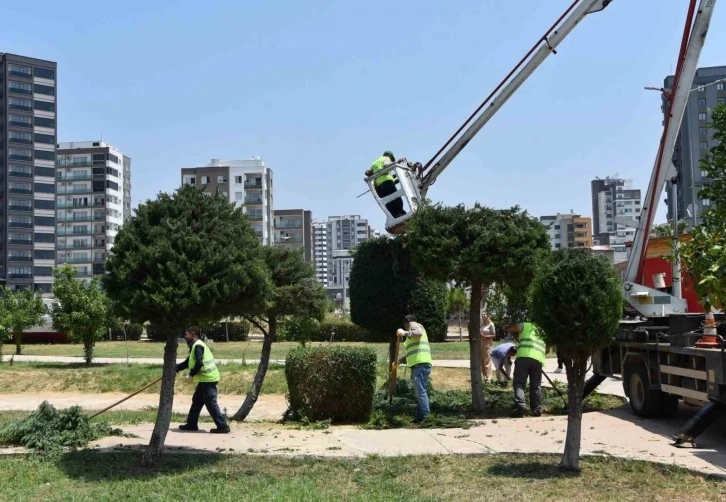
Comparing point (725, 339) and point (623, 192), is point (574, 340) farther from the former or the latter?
point (623, 192)

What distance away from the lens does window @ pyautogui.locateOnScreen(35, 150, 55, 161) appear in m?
99.1

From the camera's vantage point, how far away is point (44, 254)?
9931cm

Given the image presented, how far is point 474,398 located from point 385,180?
453 centimetres

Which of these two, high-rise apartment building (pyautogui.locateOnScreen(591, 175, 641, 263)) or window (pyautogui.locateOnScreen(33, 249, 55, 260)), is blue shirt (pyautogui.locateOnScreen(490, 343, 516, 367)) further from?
high-rise apartment building (pyautogui.locateOnScreen(591, 175, 641, 263))

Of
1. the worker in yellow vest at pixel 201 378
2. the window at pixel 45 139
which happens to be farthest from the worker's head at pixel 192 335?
the window at pixel 45 139

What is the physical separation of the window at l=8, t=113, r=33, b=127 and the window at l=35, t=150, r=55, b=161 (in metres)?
3.41

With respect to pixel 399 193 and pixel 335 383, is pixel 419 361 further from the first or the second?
pixel 399 193

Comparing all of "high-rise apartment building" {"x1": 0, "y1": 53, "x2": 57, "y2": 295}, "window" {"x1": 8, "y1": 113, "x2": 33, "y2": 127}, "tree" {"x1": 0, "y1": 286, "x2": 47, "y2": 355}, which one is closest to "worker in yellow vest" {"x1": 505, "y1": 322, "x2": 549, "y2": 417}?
"tree" {"x1": 0, "y1": 286, "x2": 47, "y2": 355}

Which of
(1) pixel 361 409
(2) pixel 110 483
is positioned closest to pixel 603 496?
(2) pixel 110 483

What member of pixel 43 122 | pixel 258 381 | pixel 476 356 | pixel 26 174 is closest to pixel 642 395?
pixel 476 356

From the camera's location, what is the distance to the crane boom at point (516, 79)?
1444cm

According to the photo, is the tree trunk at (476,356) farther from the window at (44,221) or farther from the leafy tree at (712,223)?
the window at (44,221)

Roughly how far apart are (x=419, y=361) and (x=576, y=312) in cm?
473

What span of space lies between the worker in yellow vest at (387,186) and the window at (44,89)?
312ft
